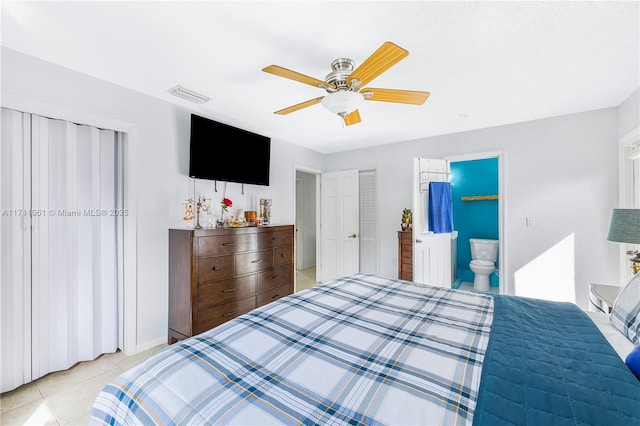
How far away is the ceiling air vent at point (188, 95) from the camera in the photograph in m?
2.39

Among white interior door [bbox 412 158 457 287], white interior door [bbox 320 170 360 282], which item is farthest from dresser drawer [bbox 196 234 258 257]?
white interior door [bbox 412 158 457 287]

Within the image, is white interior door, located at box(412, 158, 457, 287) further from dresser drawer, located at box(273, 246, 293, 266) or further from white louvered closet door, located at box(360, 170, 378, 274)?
dresser drawer, located at box(273, 246, 293, 266)

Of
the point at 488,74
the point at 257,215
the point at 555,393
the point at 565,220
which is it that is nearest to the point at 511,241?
the point at 565,220

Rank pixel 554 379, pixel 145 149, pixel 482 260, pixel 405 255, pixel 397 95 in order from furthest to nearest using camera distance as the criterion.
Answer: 1. pixel 482 260
2. pixel 405 255
3. pixel 145 149
4. pixel 397 95
5. pixel 554 379

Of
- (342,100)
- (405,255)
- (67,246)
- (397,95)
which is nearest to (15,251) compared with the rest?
(67,246)

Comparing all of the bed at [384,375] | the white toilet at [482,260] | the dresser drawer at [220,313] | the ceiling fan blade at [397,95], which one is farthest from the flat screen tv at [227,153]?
the white toilet at [482,260]

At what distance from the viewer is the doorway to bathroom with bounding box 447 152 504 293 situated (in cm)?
453

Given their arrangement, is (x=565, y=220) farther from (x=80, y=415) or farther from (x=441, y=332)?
(x=80, y=415)

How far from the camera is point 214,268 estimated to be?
256 cm

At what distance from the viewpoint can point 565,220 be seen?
3.03m

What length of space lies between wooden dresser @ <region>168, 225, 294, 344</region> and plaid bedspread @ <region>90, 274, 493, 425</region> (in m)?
1.26

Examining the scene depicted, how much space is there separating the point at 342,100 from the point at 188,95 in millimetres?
1628

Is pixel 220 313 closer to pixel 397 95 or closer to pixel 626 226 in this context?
pixel 397 95

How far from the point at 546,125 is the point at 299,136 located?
308 cm
